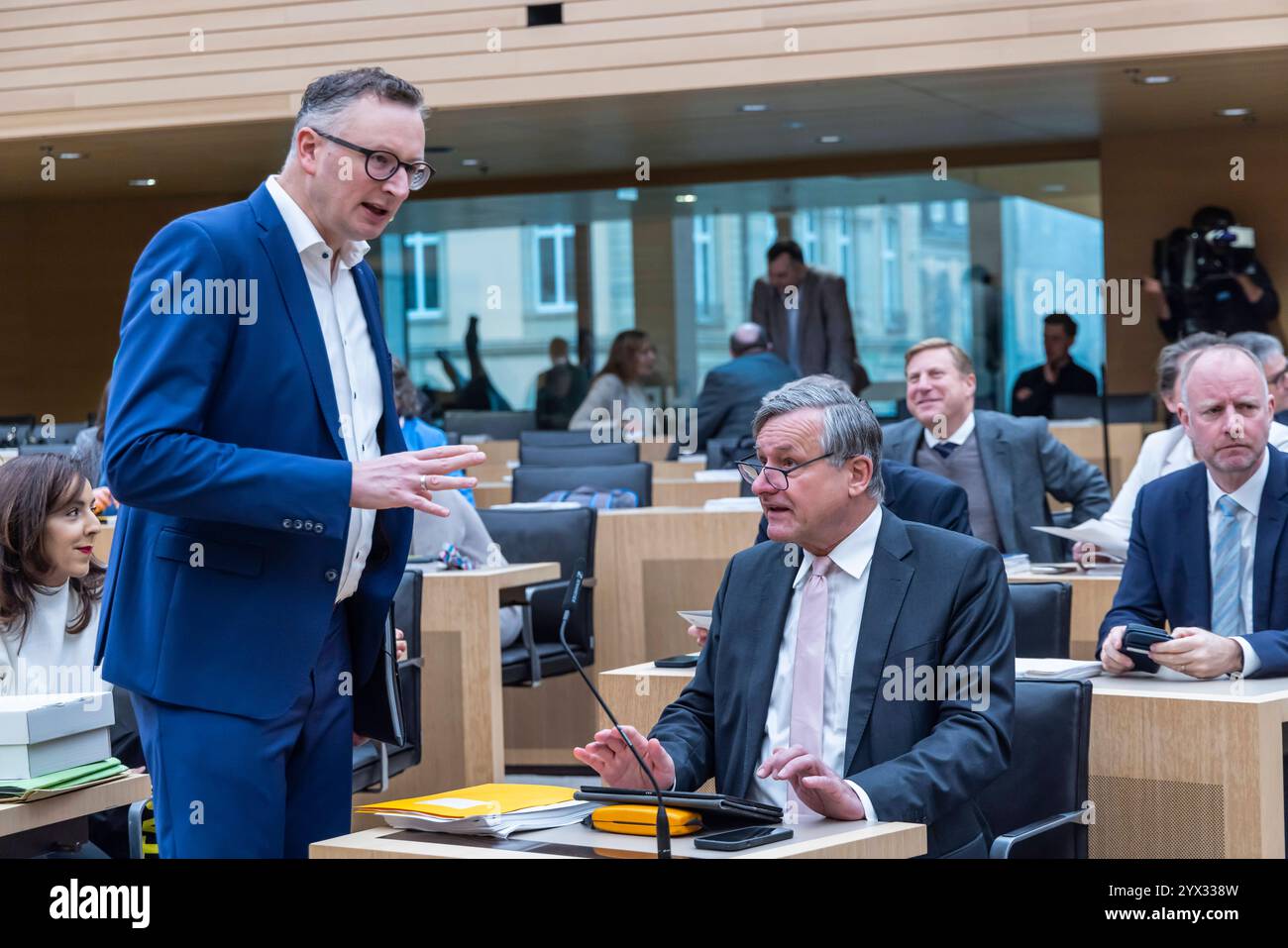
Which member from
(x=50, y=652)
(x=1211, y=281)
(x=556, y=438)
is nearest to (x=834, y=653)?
(x=50, y=652)

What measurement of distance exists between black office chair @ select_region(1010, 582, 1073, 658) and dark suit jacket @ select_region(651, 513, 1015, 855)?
890 millimetres

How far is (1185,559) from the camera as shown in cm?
379

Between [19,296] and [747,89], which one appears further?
[19,296]

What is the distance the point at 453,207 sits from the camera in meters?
14.1

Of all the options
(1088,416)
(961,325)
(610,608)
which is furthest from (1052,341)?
(610,608)

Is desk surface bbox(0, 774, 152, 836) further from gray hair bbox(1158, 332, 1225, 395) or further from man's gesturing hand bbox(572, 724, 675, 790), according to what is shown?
gray hair bbox(1158, 332, 1225, 395)

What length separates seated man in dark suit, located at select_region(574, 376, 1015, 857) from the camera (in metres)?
2.66

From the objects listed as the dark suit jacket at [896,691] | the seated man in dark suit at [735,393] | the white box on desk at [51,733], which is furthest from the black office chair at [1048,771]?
the seated man in dark suit at [735,393]

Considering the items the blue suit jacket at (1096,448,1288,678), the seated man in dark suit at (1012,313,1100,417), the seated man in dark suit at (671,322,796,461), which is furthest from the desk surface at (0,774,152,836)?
the seated man in dark suit at (1012,313,1100,417)

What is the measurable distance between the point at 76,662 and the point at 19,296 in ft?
42.0

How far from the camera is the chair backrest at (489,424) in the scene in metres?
12.8
